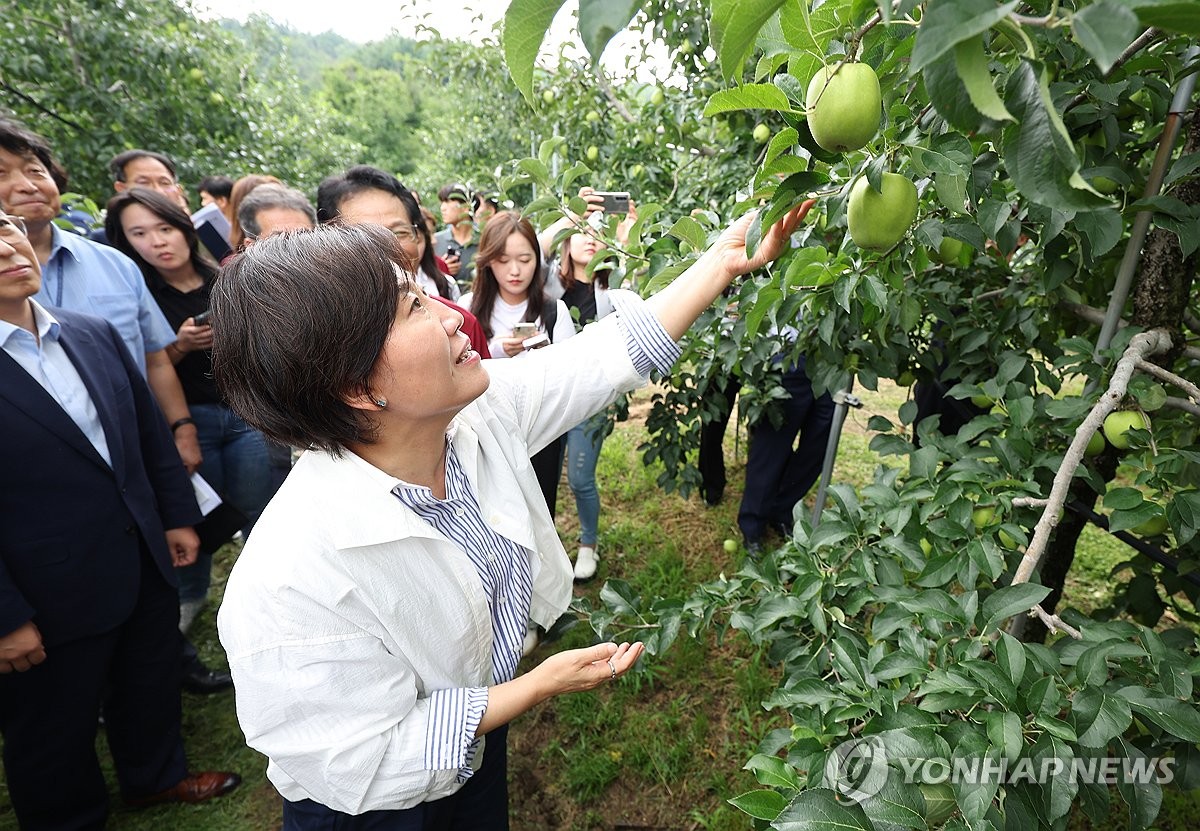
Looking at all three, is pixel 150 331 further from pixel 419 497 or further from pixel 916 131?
pixel 916 131

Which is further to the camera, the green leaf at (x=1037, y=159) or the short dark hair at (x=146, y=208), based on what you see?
the short dark hair at (x=146, y=208)

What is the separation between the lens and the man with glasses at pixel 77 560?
1.41 metres

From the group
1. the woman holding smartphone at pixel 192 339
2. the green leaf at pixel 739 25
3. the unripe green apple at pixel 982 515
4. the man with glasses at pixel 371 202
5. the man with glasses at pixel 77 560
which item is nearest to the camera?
the green leaf at pixel 739 25

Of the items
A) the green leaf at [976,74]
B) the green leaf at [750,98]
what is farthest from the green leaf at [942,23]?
the green leaf at [750,98]

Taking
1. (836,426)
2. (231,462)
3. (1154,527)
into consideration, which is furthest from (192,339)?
(1154,527)

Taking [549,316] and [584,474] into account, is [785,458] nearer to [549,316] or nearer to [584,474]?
[584,474]

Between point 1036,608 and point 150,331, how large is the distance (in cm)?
241

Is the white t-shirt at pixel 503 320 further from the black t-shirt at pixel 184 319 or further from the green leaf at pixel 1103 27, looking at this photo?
the green leaf at pixel 1103 27

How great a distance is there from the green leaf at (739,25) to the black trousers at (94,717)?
6.22ft

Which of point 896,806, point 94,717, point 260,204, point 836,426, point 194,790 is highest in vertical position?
point 260,204

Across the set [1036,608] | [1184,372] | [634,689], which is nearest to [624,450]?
[634,689]

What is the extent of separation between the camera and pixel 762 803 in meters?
0.66

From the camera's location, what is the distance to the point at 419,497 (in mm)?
1001

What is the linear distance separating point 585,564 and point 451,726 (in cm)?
195
